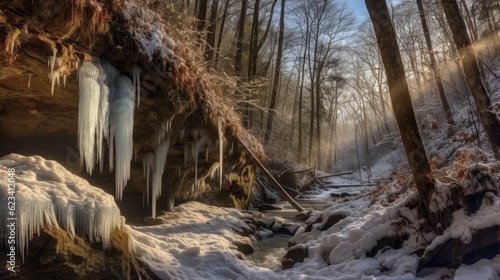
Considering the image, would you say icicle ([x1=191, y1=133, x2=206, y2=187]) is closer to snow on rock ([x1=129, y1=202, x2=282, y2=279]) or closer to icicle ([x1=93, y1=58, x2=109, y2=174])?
snow on rock ([x1=129, y1=202, x2=282, y2=279])

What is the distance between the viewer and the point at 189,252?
524 cm

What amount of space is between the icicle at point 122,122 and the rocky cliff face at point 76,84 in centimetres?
33

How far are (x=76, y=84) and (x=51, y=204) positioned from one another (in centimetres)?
218

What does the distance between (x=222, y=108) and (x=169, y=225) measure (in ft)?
9.96

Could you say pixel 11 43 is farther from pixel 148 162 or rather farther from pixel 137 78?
pixel 148 162

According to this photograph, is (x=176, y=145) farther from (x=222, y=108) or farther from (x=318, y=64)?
(x=318, y=64)

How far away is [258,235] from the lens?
884cm

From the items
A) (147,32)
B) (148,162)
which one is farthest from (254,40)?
(147,32)

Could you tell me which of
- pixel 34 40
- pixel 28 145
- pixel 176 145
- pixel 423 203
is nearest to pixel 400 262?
pixel 423 203

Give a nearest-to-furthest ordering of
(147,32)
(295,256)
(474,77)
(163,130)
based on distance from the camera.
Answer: (474,77), (147,32), (295,256), (163,130)

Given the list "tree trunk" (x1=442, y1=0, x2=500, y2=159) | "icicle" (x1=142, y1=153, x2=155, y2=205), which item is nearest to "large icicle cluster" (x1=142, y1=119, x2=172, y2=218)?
"icicle" (x1=142, y1=153, x2=155, y2=205)

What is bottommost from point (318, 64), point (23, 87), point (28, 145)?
point (28, 145)

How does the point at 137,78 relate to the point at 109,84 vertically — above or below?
above

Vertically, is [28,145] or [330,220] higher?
[28,145]
